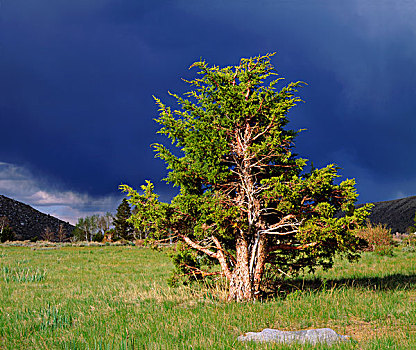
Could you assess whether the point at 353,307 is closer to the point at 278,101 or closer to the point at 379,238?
the point at 278,101

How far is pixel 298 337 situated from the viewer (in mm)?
5281

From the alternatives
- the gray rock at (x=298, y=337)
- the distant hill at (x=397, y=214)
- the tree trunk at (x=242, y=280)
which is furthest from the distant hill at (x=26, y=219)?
the gray rock at (x=298, y=337)

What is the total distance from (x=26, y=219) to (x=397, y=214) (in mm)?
94013

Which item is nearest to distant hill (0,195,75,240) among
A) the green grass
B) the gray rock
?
the green grass

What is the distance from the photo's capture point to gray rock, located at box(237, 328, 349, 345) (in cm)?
511

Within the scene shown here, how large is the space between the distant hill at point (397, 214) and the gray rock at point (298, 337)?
57375mm

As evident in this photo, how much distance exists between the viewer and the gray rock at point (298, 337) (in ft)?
16.8

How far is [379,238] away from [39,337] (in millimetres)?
27589

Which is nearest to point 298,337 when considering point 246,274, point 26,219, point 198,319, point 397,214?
point 198,319

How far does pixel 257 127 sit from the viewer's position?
33.0ft

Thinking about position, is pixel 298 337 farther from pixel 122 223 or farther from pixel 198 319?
pixel 122 223

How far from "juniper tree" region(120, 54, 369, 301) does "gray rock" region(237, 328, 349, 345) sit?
10.3ft

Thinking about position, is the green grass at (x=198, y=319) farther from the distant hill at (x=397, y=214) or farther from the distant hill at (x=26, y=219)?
the distant hill at (x=26, y=219)

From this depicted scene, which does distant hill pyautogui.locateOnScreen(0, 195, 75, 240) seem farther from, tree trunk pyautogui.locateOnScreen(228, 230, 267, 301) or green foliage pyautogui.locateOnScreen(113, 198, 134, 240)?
tree trunk pyautogui.locateOnScreen(228, 230, 267, 301)
